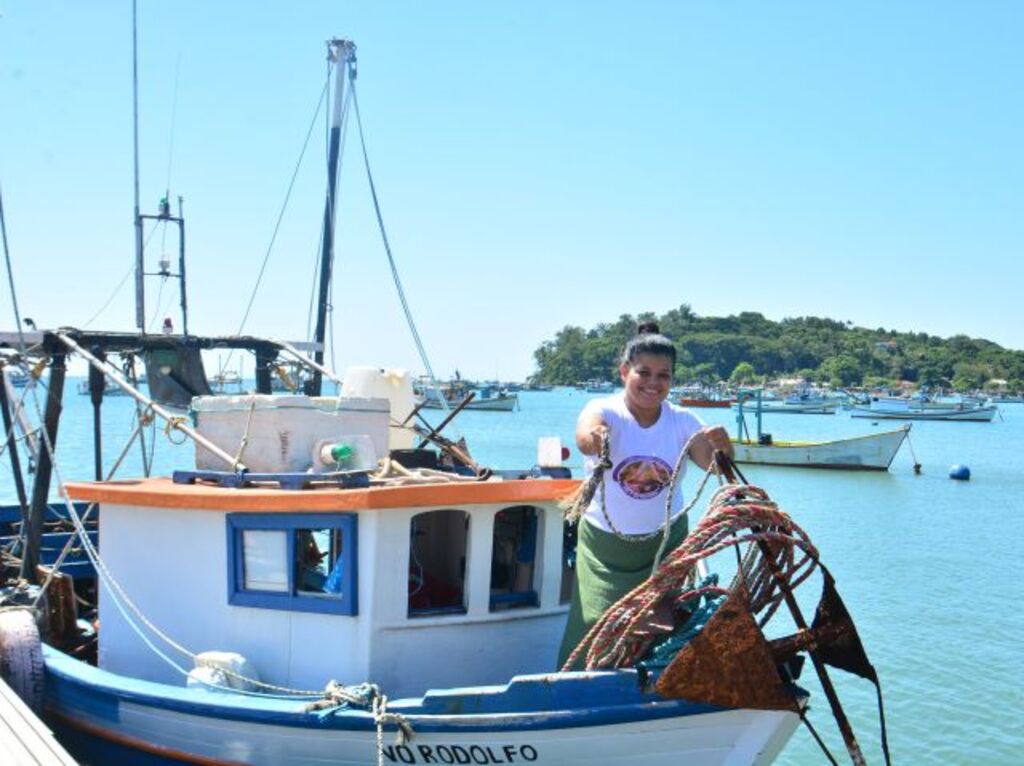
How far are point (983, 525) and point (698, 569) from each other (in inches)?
946

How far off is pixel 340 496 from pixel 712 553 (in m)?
2.32

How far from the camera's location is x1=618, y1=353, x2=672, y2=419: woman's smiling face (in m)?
5.80

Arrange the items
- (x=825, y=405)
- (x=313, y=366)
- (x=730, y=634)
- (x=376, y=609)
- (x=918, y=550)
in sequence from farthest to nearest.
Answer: (x=825, y=405) < (x=918, y=550) < (x=313, y=366) < (x=376, y=609) < (x=730, y=634)

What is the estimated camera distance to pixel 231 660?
23.0 ft

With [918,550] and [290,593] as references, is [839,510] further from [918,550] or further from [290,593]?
[290,593]

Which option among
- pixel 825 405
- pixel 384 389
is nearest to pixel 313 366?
pixel 384 389

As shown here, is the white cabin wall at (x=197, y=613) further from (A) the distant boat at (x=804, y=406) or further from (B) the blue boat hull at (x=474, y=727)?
(A) the distant boat at (x=804, y=406)

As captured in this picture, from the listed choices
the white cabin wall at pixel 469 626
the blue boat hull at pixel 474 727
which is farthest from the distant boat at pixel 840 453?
the blue boat hull at pixel 474 727

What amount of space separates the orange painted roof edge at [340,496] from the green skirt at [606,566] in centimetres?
78

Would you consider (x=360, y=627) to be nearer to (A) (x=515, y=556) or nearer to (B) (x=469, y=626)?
(B) (x=469, y=626)

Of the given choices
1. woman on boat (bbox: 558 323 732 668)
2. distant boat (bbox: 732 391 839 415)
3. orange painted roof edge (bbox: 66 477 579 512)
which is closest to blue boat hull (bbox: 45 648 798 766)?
woman on boat (bbox: 558 323 732 668)

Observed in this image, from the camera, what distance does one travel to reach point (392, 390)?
9750mm

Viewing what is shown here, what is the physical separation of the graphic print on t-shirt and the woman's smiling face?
260mm

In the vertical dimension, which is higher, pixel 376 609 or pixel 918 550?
pixel 376 609
